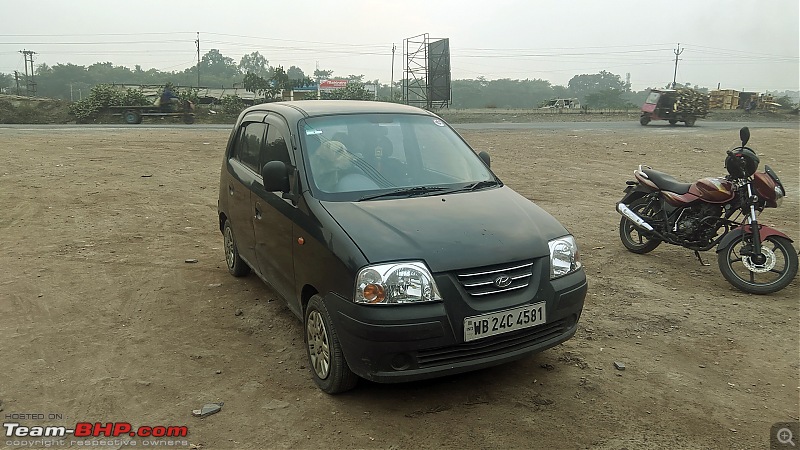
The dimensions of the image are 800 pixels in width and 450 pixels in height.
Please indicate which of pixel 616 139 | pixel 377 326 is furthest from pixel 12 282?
pixel 616 139

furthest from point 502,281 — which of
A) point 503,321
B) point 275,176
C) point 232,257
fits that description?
point 232,257

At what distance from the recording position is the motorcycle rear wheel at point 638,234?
672 cm

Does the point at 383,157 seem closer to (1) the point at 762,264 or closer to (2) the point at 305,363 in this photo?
(2) the point at 305,363

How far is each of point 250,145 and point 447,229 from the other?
2493 millimetres

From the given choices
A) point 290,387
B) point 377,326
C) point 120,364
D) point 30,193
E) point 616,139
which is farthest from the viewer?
point 616,139

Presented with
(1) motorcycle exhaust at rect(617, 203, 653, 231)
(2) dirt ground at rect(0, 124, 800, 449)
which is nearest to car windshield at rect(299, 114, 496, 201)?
(2) dirt ground at rect(0, 124, 800, 449)

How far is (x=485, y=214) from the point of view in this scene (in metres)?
3.83

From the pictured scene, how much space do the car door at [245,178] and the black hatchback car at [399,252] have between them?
0.19 m

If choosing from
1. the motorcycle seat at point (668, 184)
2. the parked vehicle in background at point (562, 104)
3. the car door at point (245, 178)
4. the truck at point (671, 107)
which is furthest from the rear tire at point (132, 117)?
the motorcycle seat at point (668, 184)

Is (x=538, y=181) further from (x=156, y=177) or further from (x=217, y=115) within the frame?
(x=217, y=115)

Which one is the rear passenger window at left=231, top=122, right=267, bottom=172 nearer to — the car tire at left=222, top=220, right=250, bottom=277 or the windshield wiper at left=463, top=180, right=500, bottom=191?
the car tire at left=222, top=220, right=250, bottom=277

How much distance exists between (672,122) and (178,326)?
103 ft

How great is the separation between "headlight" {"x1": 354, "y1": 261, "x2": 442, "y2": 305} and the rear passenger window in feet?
6.94

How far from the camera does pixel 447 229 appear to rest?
3.57 m
